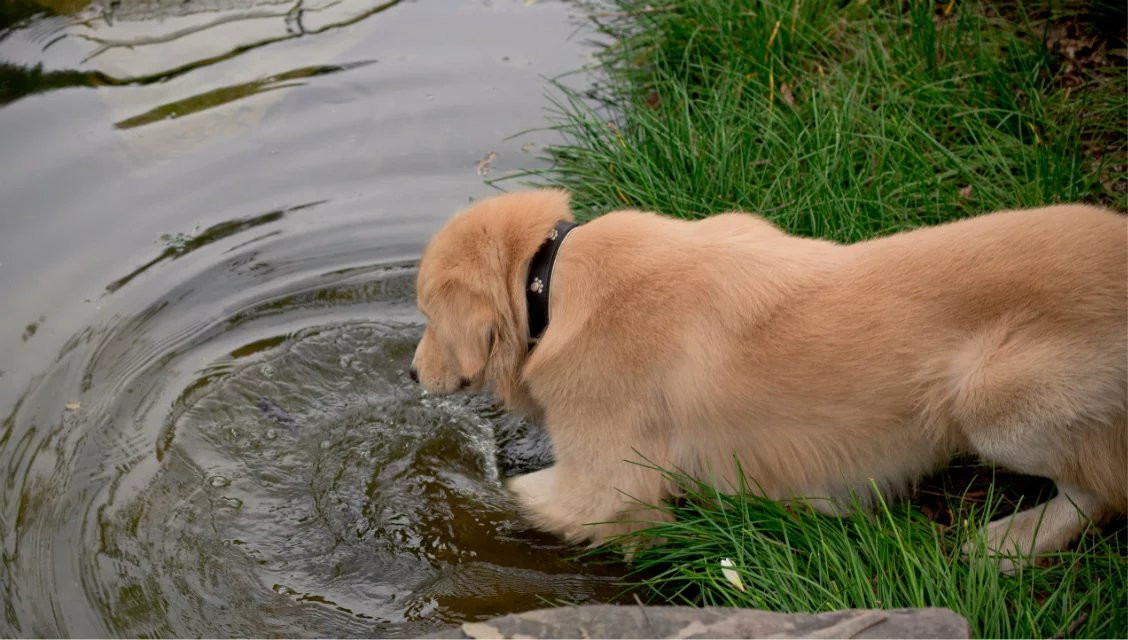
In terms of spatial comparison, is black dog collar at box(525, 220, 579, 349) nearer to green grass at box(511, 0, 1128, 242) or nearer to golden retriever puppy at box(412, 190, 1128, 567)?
golden retriever puppy at box(412, 190, 1128, 567)

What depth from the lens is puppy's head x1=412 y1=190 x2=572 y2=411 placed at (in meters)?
3.77

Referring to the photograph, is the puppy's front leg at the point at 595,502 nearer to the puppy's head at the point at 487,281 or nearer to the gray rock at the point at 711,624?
the puppy's head at the point at 487,281

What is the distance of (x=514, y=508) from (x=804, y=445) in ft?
4.35

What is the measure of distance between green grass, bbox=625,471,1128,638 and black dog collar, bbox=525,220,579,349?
0.80 m

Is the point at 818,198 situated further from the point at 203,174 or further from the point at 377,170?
the point at 203,174

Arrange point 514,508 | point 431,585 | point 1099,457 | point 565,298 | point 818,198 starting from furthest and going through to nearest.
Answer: point 818,198 < point 514,508 < point 431,585 < point 565,298 < point 1099,457

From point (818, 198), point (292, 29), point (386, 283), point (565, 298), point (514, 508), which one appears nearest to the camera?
point (565, 298)

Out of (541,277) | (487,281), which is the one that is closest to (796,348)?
(541,277)

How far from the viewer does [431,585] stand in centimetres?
406

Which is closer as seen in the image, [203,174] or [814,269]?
[814,269]

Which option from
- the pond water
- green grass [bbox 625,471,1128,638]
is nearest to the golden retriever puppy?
green grass [bbox 625,471,1128,638]

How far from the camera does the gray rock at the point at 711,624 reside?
2.96 meters

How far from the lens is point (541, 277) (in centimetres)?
377

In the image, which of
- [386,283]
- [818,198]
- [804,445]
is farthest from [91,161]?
[804,445]
